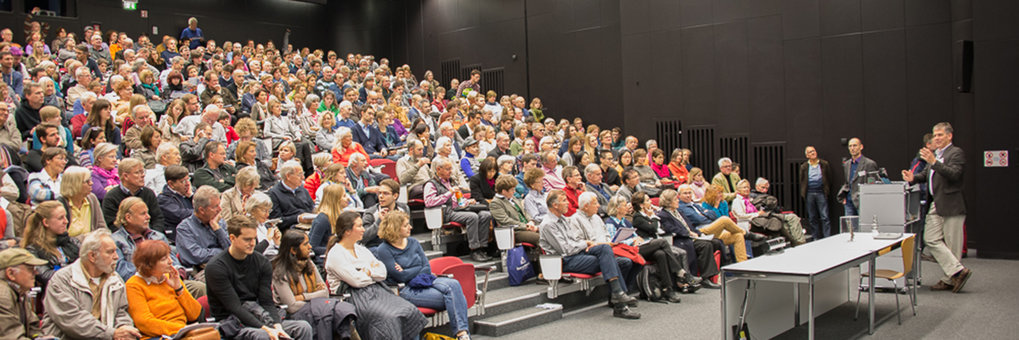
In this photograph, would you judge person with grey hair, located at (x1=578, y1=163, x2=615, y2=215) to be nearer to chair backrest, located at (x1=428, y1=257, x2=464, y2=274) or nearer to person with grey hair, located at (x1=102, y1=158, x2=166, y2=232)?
chair backrest, located at (x1=428, y1=257, x2=464, y2=274)

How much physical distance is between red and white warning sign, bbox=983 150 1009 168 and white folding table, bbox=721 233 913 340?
3.42m

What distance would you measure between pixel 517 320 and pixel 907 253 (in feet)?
10.6

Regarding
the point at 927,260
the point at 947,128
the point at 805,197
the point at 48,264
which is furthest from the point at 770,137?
the point at 48,264

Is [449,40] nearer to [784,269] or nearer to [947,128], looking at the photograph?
[947,128]

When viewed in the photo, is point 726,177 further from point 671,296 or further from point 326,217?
point 326,217

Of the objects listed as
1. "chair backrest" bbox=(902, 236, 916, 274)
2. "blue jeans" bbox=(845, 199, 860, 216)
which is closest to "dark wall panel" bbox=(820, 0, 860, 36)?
"blue jeans" bbox=(845, 199, 860, 216)

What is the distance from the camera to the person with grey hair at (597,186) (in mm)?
8453

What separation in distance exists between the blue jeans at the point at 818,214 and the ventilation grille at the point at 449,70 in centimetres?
819

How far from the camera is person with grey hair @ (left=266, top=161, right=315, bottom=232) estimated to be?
5984 millimetres

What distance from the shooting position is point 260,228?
208 inches

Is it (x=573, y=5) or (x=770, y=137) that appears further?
(x=573, y=5)

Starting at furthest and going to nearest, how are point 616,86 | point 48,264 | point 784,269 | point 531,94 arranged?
point 531,94 < point 616,86 < point 784,269 < point 48,264

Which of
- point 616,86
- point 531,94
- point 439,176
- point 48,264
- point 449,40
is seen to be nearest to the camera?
point 48,264

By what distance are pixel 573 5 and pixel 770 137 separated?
4683 millimetres
